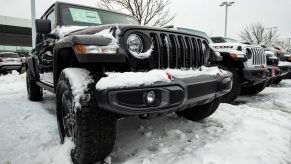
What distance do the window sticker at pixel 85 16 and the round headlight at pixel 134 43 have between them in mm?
1552

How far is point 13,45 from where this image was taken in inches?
1559

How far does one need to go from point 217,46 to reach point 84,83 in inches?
150

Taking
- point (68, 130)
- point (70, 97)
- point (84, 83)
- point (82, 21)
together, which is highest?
point (82, 21)

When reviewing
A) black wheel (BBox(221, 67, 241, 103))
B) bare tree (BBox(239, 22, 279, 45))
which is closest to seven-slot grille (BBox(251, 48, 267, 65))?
black wheel (BBox(221, 67, 241, 103))

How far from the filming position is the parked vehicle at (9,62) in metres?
15.0

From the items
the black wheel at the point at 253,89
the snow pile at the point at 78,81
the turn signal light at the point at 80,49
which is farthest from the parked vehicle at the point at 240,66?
the turn signal light at the point at 80,49

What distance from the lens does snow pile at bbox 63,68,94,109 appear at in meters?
1.98

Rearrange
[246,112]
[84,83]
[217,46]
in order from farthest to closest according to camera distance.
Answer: [217,46]
[246,112]
[84,83]

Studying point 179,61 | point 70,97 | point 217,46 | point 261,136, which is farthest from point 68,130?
point 217,46

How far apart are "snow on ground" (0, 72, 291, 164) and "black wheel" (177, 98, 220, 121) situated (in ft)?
0.33

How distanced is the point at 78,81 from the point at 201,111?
1.85 metres

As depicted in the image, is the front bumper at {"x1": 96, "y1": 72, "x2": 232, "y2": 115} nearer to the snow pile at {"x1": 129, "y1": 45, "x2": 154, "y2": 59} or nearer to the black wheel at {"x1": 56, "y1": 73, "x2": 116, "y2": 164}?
the black wheel at {"x1": 56, "y1": 73, "x2": 116, "y2": 164}

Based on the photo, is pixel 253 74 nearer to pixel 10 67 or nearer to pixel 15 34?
pixel 10 67

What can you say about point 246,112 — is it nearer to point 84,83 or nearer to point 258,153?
point 258,153
